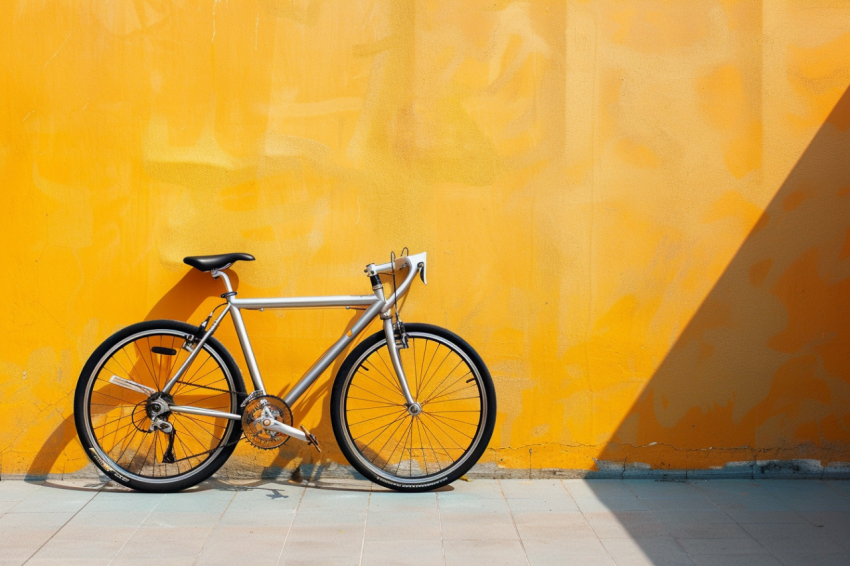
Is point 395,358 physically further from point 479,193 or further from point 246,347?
point 479,193

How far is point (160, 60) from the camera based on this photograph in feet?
14.5

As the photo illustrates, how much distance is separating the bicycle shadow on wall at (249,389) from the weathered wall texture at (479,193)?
0.05 feet

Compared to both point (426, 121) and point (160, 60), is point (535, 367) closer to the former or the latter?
point (426, 121)

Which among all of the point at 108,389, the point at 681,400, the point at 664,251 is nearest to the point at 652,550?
the point at 681,400

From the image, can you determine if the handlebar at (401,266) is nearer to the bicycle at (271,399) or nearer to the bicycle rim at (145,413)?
the bicycle at (271,399)

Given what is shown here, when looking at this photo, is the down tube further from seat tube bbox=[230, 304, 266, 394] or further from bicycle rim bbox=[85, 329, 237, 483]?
bicycle rim bbox=[85, 329, 237, 483]

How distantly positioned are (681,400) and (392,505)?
5.74 ft

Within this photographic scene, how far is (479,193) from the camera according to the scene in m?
4.47

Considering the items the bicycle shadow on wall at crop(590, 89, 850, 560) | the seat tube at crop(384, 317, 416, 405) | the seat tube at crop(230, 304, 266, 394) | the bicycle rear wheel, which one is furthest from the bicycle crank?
the bicycle shadow on wall at crop(590, 89, 850, 560)

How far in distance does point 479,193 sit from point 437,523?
1786 mm

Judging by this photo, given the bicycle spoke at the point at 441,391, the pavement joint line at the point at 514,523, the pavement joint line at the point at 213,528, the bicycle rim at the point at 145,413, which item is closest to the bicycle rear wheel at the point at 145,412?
the bicycle rim at the point at 145,413

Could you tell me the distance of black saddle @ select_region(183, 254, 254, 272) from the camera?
4.22 metres

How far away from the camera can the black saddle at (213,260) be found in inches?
166

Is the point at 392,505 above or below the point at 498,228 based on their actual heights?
below
